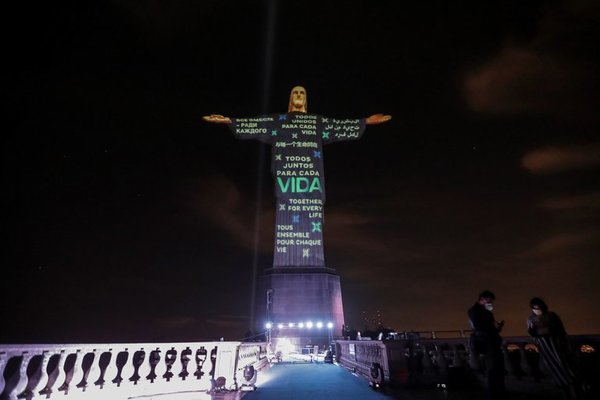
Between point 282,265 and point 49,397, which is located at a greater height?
point 282,265

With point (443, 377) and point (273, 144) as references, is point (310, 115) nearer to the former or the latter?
point (273, 144)

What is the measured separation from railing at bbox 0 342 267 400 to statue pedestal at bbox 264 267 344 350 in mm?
15356

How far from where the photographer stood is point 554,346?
444cm

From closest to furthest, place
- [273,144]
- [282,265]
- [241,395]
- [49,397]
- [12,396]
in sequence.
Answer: [12,396], [49,397], [241,395], [282,265], [273,144]

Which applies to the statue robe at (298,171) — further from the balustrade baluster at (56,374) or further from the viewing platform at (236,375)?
the balustrade baluster at (56,374)

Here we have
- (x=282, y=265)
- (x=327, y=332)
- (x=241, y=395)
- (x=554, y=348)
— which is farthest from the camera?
(x=282, y=265)

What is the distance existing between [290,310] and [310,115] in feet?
52.2

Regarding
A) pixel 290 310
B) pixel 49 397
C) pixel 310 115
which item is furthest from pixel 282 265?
pixel 49 397

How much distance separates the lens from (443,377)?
7375 mm

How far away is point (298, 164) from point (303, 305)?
10.9 metres

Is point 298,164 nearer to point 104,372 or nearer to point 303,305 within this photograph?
point 303,305

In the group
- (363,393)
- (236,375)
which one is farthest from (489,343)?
(236,375)

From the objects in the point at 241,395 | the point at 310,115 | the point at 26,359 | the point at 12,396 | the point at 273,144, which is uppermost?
the point at 310,115

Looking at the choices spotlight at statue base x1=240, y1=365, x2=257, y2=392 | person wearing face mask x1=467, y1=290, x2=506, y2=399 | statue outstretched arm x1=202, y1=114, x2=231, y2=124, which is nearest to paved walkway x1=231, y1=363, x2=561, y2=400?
spotlight at statue base x1=240, y1=365, x2=257, y2=392
